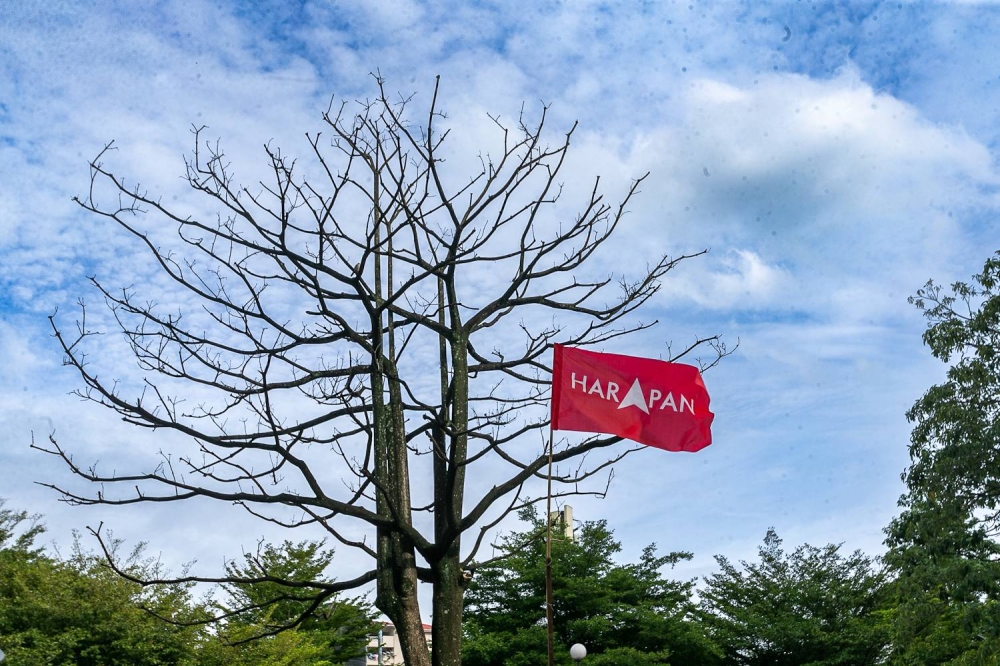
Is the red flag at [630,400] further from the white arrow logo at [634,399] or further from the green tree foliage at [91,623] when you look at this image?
the green tree foliage at [91,623]

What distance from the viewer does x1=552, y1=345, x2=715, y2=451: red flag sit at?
10211 mm

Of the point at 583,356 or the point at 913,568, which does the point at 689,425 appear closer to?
the point at 583,356

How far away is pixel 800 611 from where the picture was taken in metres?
30.3

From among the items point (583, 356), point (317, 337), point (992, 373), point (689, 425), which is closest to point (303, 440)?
point (317, 337)

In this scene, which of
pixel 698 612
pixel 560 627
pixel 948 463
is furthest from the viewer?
pixel 698 612

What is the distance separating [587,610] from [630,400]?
63.0 feet

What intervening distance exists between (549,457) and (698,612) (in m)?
22.3

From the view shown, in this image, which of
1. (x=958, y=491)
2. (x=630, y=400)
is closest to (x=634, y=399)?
(x=630, y=400)

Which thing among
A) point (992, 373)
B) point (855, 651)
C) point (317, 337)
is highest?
point (992, 373)

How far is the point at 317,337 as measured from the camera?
10.5 meters

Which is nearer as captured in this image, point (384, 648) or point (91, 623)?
point (91, 623)

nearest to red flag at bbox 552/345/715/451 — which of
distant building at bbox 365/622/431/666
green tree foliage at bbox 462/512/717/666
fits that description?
distant building at bbox 365/622/431/666

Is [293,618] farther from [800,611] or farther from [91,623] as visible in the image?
[800,611]

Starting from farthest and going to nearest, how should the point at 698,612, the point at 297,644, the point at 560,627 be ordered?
the point at 698,612
the point at 560,627
the point at 297,644
